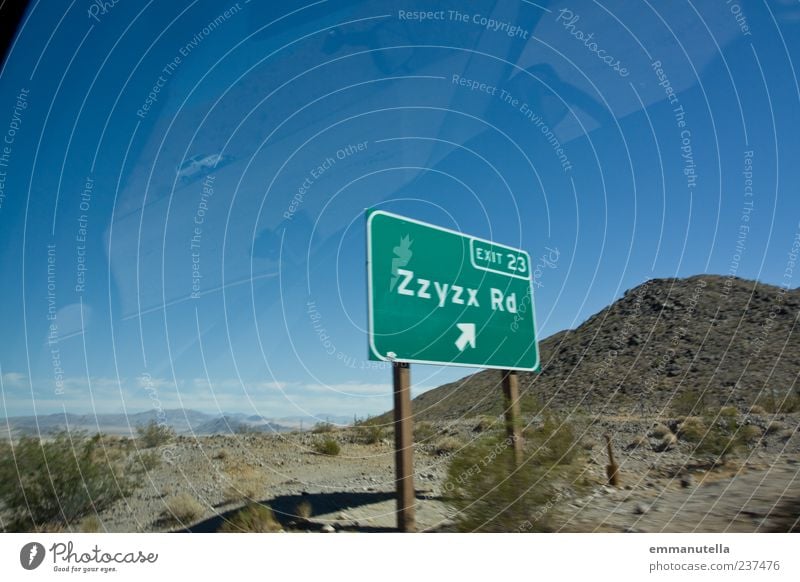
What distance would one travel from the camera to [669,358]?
2405cm

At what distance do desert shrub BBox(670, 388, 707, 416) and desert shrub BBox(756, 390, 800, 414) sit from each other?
5.24ft

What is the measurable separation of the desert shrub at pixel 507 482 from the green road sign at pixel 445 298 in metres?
1.17

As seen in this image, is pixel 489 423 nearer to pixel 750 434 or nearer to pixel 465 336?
pixel 465 336

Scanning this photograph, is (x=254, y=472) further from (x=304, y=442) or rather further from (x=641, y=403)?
(x=641, y=403)

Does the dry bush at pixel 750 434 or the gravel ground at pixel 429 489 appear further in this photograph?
the dry bush at pixel 750 434

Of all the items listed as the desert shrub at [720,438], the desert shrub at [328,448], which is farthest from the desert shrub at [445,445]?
the desert shrub at [720,438]

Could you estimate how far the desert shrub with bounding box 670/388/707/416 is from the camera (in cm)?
1484

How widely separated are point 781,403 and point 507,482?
1070 centimetres

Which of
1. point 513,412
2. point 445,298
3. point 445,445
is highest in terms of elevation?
point 445,298

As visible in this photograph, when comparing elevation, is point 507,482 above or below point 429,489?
above

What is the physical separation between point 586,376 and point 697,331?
5.56 metres

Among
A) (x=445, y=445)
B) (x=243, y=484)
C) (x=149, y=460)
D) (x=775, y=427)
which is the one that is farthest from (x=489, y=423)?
(x=775, y=427)

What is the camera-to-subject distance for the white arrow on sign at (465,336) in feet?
25.9

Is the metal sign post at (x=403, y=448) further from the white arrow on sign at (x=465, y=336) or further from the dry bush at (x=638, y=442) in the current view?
the dry bush at (x=638, y=442)
